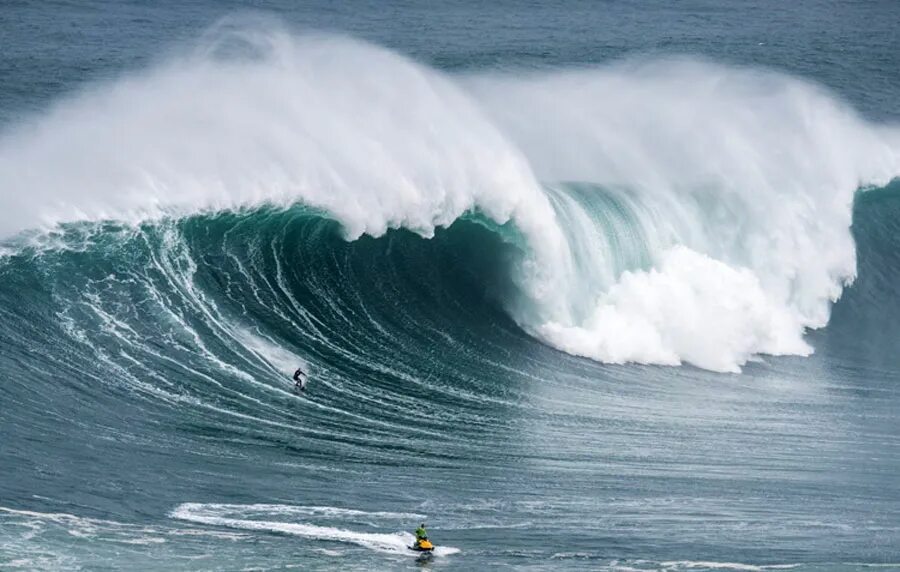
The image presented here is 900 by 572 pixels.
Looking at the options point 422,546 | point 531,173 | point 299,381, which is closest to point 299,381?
point 299,381

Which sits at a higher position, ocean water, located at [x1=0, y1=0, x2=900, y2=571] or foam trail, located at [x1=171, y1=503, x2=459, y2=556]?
ocean water, located at [x1=0, y1=0, x2=900, y2=571]

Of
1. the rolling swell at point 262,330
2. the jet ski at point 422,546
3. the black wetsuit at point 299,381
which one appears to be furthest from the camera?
the black wetsuit at point 299,381

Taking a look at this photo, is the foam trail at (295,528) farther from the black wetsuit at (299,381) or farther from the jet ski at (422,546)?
the black wetsuit at (299,381)

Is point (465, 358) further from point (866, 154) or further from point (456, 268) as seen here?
point (866, 154)

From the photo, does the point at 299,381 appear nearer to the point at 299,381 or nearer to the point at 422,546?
the point at 299,381

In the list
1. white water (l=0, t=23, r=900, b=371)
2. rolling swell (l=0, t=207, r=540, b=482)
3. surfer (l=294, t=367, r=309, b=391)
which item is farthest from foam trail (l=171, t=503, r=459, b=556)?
white water (l=0, t=23, r=900, b=371)

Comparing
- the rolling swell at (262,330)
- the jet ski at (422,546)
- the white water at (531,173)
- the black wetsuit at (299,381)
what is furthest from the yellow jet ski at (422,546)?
the white water at (531,173)

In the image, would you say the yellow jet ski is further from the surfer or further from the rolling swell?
the surfer
